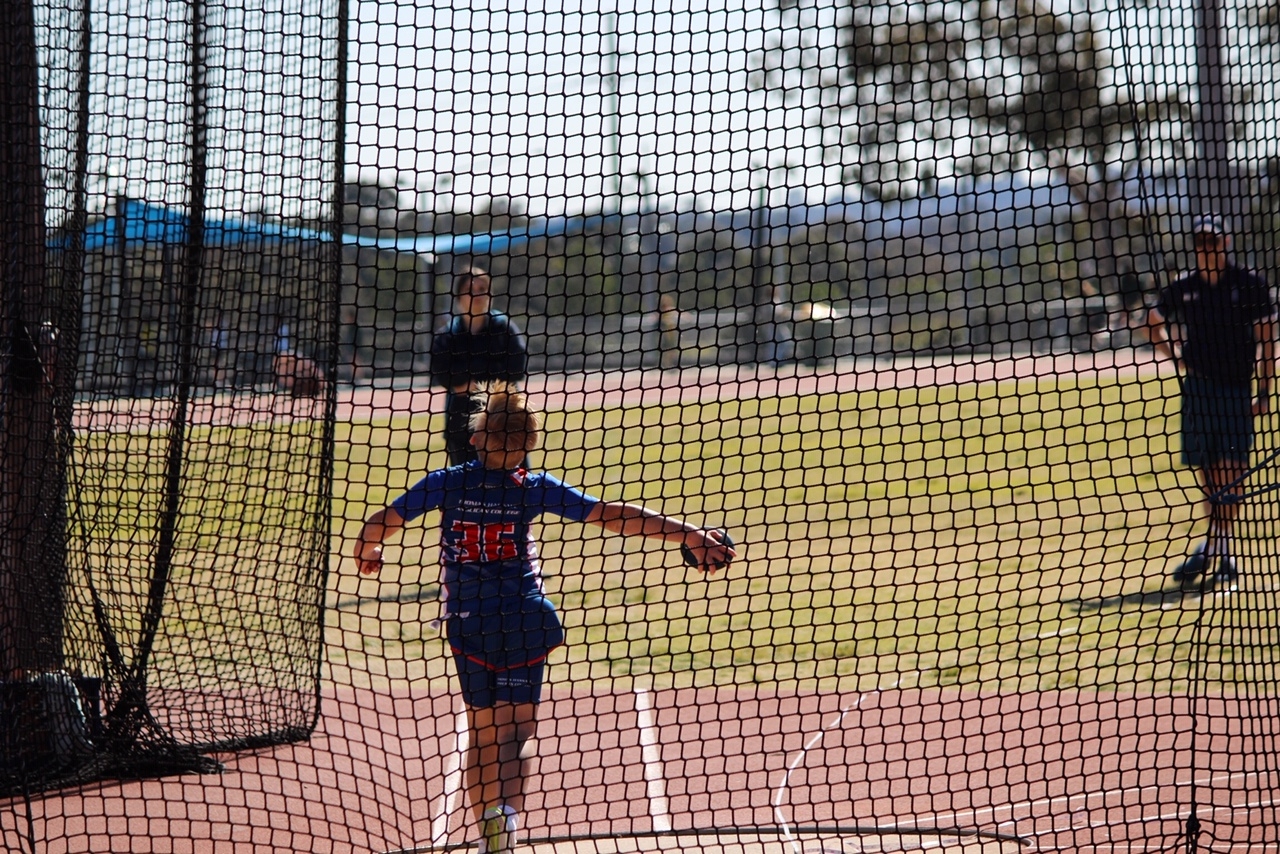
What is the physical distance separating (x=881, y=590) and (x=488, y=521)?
3.88m

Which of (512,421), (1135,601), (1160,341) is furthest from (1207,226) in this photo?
(512,421)

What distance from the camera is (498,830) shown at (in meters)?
3.29

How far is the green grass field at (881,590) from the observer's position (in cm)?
472

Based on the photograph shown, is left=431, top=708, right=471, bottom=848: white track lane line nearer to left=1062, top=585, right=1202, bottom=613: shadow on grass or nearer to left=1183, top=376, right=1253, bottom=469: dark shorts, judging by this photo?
left=1062, top=585, right=1202, bottom=613: shadow on grass

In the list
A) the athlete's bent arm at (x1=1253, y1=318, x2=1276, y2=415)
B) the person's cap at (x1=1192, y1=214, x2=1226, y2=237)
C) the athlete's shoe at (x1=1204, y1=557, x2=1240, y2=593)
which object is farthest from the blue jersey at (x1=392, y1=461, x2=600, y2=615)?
the athlete's bent arm at (x1=1253, y1=318, x2=1276, y2=415)

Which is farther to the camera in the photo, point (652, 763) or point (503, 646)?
point (652, 763)

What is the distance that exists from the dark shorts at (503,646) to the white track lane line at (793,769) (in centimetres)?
86

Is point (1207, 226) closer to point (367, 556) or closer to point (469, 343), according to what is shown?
point (469, 343)

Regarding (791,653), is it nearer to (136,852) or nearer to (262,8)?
(136,852)

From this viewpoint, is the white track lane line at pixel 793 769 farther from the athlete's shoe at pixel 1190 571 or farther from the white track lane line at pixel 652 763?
the athlete's shoe at pixel 1190 571

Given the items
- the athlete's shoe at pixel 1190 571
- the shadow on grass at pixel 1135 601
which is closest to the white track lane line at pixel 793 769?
the shadow on grass at pixel 1135 601

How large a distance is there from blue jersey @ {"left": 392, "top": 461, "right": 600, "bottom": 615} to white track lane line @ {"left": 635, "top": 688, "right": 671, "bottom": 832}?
92 cm

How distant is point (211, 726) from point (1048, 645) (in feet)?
11.2

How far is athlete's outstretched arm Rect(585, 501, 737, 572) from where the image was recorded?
338 cm
